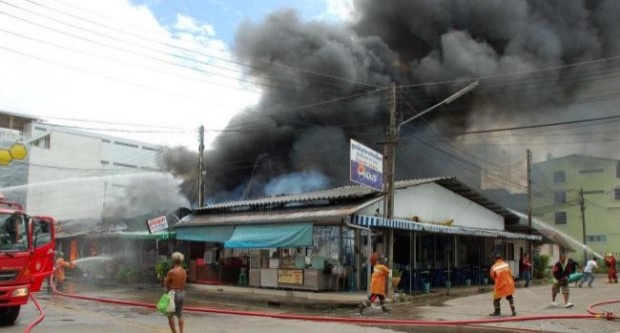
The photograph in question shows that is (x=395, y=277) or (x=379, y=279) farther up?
(x=379, y=279)

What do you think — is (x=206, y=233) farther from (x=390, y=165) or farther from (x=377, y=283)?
(x=377, y=283)

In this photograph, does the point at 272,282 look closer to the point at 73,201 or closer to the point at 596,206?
the point at 73,201

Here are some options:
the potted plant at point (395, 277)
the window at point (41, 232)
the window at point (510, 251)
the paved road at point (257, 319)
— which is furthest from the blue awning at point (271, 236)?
the window at point (510, 251)

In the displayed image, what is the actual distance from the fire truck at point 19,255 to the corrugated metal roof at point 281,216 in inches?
292

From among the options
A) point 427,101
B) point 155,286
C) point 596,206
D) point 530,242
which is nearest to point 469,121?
point 427,101

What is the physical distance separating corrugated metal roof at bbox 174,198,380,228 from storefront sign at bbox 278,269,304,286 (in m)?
1.79

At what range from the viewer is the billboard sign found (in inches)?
615

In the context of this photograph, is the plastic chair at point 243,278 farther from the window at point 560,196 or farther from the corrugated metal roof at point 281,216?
the window at point 560,196

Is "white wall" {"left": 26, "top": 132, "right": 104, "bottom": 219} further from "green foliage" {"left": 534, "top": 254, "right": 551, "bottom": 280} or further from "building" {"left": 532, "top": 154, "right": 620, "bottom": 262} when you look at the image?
"building" {"left": 532, "top": 154, "right": 620, "bottom": 262}

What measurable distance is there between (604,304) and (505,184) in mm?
32603

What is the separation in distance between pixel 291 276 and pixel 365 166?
4.77 meters

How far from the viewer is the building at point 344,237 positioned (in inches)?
684

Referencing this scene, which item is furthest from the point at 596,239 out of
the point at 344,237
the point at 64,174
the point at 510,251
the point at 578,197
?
the point at 64,174

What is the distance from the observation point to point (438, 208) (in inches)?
846
